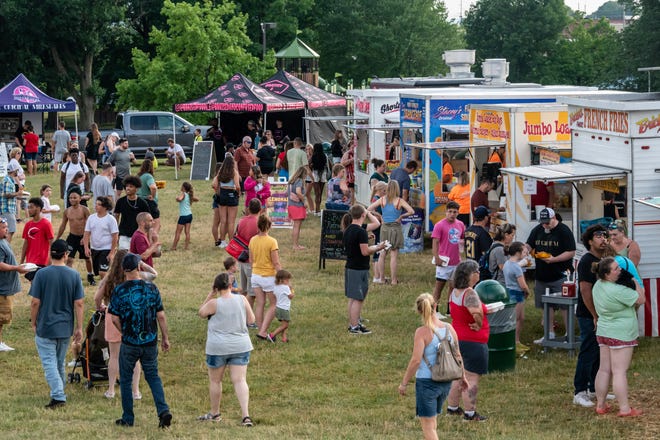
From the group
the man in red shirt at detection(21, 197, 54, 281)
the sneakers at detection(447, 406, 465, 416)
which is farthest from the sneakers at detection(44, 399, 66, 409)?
the sneakers at detection(447, 406, 465, 416)

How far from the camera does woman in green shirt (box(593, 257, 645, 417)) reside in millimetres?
9500

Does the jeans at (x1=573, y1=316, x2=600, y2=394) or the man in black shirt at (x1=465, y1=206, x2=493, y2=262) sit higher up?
the man in black shirt at (x1=465, y1=206, x2=493, y2=262)

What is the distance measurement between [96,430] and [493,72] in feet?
59.9

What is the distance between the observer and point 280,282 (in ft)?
41.0

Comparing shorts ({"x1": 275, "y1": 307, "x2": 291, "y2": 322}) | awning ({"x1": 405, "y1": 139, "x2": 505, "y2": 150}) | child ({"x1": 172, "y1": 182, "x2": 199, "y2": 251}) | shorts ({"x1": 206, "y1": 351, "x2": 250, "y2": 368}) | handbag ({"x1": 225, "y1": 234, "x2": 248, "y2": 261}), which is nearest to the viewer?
shorts ({"x1": 206, "y1": 351, "x2": 250, "y2": 368})

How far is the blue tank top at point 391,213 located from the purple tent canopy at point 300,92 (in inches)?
731

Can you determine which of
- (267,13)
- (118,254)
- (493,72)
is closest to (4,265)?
(118,254)

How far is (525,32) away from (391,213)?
193 feet

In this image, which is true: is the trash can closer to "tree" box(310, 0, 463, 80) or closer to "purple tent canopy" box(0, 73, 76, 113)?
"purple tent canopy" box(0, 73, 76, 113)

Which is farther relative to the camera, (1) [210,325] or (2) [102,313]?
(2) [102,313]

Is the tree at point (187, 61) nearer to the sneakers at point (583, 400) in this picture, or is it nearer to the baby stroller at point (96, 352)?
the baby stroller at point (96, 352)

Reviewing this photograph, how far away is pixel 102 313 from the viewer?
1087 centimetres

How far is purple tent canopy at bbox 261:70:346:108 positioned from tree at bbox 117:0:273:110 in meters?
8.89

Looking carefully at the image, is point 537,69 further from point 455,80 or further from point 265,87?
point 455,80
